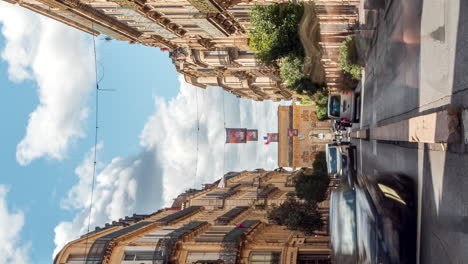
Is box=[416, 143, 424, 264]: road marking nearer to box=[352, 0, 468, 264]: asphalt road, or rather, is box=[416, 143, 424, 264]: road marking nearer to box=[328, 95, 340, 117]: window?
box=[352, 0, 468, 264]: asphalt road

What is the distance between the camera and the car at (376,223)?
28.8 ft

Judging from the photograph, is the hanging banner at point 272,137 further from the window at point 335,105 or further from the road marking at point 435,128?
the road marking at point 435,128

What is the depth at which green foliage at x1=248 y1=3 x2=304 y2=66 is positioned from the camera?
2286cm

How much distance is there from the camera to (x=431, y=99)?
9.19 meters

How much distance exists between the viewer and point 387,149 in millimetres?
14250

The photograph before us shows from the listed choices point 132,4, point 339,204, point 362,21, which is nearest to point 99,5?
point 132,4

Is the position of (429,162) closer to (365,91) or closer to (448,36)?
(448,36)

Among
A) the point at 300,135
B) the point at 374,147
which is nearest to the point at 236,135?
the point at 300,135

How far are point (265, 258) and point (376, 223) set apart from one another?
18.0 metres

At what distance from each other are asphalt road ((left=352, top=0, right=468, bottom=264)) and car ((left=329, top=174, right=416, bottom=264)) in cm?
36

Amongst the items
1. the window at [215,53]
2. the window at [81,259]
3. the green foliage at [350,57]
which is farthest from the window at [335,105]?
the window at [81,259]

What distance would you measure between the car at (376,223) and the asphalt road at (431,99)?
1.19 feet

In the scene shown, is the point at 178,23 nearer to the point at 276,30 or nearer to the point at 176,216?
the point at 276,30

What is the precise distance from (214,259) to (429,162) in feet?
62.4
